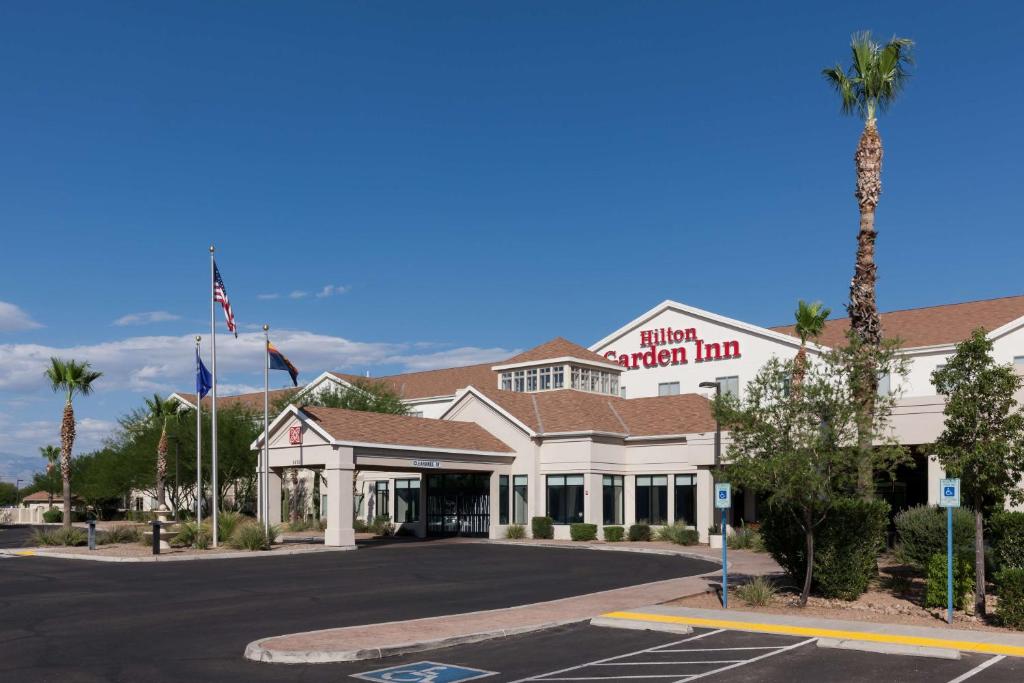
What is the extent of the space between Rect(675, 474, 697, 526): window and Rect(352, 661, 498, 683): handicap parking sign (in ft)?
106

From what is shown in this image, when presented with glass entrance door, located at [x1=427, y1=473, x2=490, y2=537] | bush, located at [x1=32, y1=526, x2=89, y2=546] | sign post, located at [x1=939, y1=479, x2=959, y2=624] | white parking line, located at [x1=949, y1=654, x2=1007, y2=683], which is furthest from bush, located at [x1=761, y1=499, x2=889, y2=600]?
bush, located at [x1=32, y1=526, x2=89, y2=546]

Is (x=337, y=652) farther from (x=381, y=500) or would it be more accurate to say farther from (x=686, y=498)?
(x=381, y=500)

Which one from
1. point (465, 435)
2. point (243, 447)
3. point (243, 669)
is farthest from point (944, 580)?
point (243, 447)

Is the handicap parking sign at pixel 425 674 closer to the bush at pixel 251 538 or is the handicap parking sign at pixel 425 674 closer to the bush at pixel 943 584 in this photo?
the bush at pixel 943 584

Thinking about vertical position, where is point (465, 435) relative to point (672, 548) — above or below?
above

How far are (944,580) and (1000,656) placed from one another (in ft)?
15.9

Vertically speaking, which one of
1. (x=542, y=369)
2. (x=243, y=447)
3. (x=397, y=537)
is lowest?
(x=397, y=537)

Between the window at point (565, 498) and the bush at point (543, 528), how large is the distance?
27.4 inches

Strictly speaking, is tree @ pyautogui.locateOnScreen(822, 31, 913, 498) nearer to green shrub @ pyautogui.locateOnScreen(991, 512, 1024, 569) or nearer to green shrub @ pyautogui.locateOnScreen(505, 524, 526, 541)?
green shrub @ pyautogui.locateOnScreen(991, 512, 1024, 569)

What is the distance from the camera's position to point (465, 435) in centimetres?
4975

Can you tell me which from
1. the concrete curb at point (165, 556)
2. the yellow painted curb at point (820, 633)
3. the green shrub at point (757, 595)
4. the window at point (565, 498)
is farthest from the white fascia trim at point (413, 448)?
the yellow painted curb at point (820, 633)

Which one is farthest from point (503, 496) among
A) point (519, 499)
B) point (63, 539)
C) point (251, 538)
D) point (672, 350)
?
point (63, 539)

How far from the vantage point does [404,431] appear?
152ft

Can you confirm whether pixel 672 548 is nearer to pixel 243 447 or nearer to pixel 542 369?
pixel 542 369
